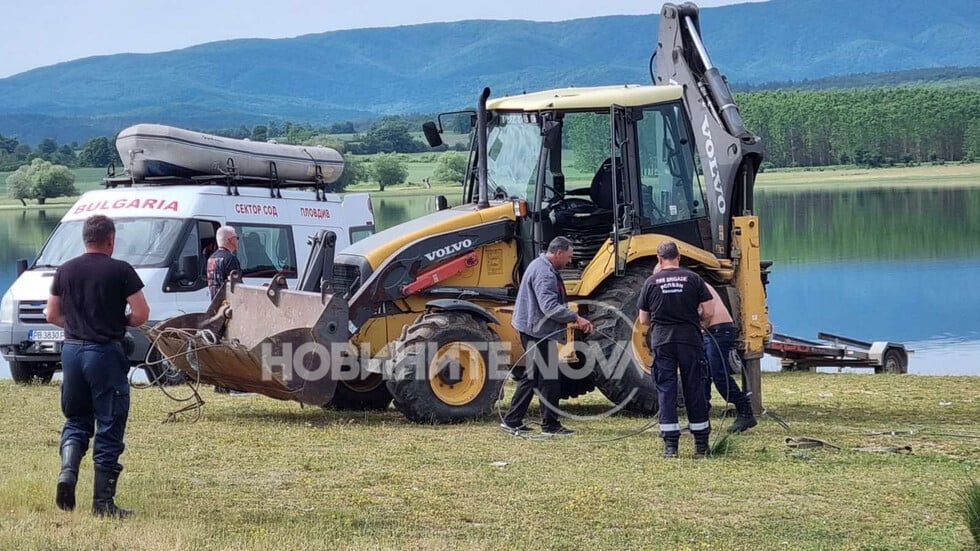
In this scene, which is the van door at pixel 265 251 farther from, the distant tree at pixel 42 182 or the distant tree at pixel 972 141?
the distant tree at pixel 972 141

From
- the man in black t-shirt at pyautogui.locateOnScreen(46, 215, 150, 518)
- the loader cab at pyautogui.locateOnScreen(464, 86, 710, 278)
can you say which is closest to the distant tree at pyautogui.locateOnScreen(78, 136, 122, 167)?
the loader cab at pyautogui.locateOnScreen(464, 86, 710, 278)

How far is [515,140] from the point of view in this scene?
13.7 meters

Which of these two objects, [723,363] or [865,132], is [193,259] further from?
[865,132]

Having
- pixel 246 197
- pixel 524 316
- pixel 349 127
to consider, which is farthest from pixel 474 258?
pixel 349 127

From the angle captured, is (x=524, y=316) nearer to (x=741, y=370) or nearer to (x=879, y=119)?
(x=741, y=370)

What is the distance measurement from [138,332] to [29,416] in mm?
2863

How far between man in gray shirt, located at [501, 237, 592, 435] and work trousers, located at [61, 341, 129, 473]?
4278 mm

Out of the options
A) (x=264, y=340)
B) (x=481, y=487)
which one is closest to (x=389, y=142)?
(x=264, y=340)

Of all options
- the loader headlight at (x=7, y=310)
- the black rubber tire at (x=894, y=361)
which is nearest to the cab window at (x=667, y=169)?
the black rubber tire at (x=894, y=361)

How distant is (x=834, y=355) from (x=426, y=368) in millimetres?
9785

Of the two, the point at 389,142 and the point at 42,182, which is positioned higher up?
the point at 389,142

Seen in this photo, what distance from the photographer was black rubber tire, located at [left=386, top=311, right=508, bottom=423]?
12594 millimetres

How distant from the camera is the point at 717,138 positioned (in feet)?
45.8

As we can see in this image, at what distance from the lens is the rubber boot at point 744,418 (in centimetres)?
1248
